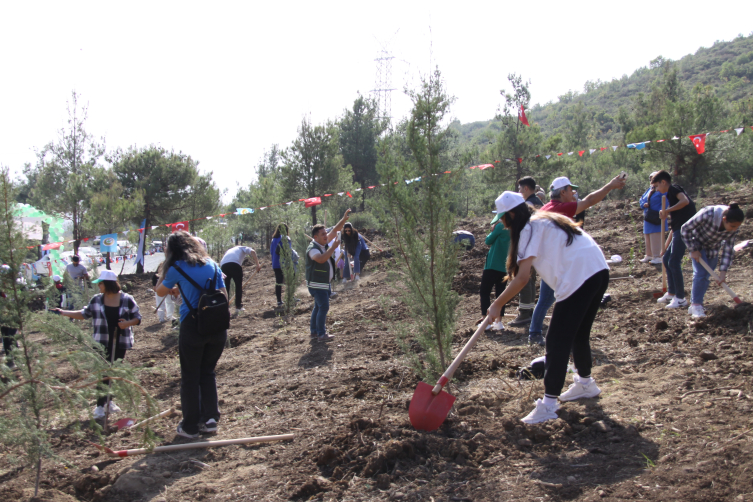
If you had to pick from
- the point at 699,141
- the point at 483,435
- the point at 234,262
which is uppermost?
the point at 699,141

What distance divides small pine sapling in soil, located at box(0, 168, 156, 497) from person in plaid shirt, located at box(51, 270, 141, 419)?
163 cm

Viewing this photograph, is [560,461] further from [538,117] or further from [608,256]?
[538,117]

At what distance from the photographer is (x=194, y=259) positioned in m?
3.83

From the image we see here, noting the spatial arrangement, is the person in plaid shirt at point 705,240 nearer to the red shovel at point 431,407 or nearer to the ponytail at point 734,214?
the ponytail at point 734,214

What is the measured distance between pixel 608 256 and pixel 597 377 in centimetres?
614

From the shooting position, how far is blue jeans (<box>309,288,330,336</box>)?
655 cm

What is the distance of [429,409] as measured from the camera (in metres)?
3.19

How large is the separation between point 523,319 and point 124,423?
4.42 metres

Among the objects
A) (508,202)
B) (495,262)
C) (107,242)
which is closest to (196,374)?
(508,202)

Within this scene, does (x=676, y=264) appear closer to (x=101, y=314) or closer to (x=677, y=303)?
(x=677, y=303)

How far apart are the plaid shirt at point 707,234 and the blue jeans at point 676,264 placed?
0.38m

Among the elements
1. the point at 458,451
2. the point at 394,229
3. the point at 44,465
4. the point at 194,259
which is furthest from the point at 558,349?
the point at 44,465

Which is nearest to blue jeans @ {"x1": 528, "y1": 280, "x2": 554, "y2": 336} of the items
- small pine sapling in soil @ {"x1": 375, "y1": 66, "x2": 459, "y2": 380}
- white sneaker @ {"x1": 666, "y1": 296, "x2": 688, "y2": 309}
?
small pine sapling in soil @ {"x1": 375, "y1": 66, "x2": 459, "y2": 380}

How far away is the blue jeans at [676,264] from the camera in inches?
219
